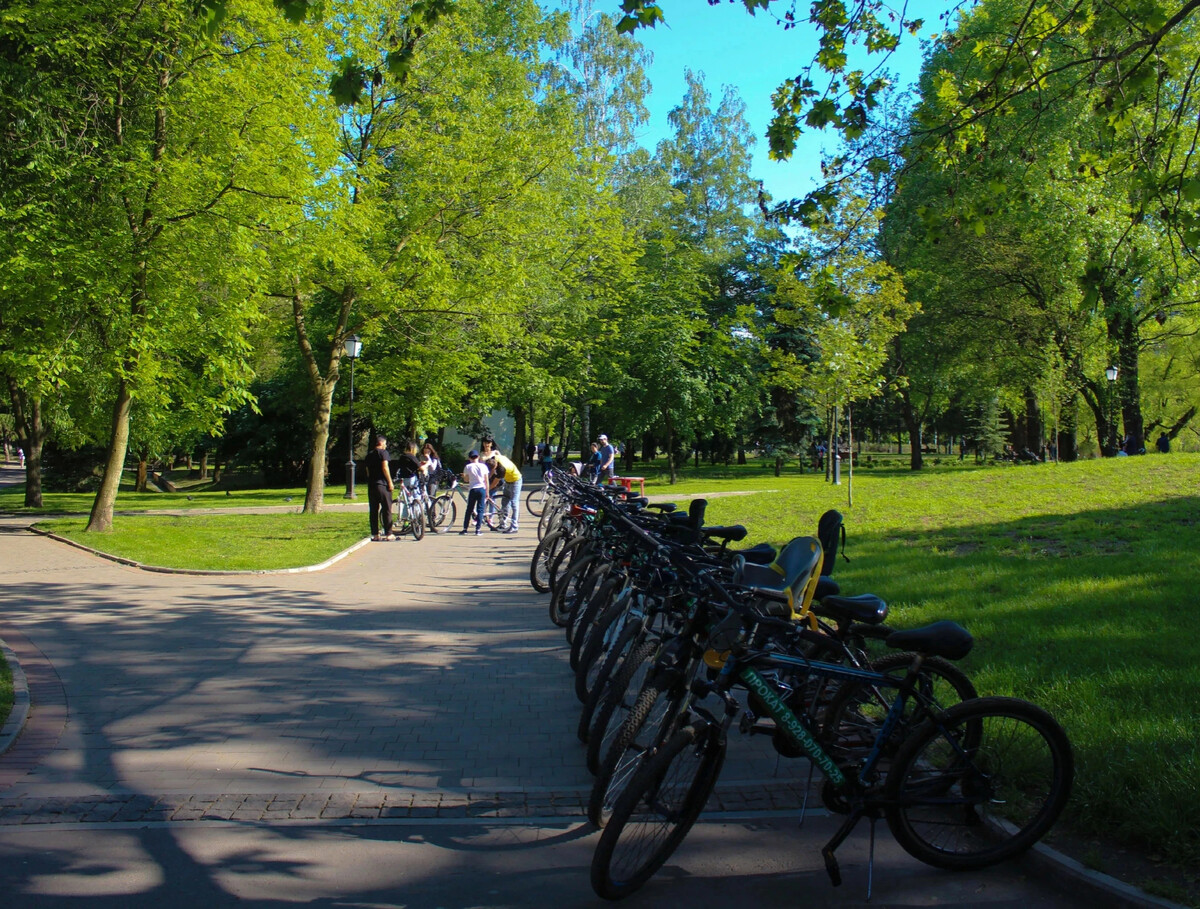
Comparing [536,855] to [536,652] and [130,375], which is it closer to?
[536,652]

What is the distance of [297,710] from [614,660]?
251cm

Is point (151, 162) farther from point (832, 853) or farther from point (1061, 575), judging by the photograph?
point (832, 853)

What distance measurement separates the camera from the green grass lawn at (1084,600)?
4.11m

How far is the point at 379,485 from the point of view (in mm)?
16031

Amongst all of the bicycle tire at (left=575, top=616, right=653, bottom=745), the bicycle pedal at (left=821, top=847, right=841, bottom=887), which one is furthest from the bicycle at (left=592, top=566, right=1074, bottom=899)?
the bicycle tire at (left=575, top=616, right=653, bottom=745)

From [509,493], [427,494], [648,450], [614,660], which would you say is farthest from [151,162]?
[648,450]

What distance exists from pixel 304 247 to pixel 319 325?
1569 cm

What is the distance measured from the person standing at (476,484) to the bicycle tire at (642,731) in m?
13.4

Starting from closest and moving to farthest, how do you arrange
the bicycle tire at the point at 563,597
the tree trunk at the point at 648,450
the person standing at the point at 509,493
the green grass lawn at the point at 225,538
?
the bicycle tire at the point at 563,597
the green grass lawn at the point at 225,538
the person standing at the point at 509,493
the tree trunk at the point at 648,450

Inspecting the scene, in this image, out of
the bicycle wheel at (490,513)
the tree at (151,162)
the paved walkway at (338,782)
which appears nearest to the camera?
the paved walkway at (338,782)

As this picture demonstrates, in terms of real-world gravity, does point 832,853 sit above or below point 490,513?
below

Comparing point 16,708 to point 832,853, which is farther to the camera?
point 16,708

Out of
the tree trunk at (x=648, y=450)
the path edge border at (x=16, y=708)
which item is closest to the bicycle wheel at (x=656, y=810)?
the path edge border at (x=16, y=708)

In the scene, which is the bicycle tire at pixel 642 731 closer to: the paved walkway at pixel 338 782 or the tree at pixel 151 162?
the paved walkway at pixel 338 782
